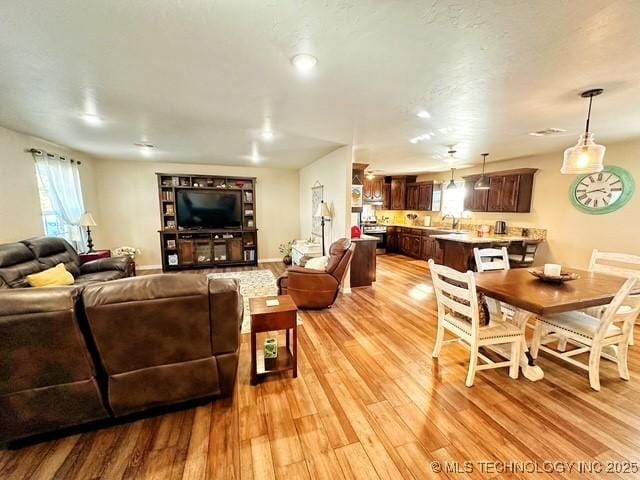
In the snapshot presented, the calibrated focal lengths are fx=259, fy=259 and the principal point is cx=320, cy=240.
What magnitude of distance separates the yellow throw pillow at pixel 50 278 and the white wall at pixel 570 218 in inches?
290

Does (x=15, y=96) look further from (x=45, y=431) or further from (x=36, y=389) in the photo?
(x=45, y=431)

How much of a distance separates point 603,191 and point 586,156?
9.67 feet

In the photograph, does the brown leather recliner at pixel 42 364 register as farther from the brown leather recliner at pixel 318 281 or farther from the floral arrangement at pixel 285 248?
the floral arrangement at pixel 285 248

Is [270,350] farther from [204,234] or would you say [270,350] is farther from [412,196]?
[412,196]

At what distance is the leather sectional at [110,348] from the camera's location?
1415mm

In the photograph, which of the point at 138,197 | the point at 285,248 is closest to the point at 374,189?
the point at 285,248

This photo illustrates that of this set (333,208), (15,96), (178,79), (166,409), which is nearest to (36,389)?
Answer: (166,409)

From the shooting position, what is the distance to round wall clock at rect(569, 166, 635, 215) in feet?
12.6

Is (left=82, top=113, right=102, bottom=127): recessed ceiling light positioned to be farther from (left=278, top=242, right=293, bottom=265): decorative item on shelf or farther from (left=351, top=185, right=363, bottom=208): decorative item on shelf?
(left=278, top=242, right=293, bottom=265): decorative item on shelf

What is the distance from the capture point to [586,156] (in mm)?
2162

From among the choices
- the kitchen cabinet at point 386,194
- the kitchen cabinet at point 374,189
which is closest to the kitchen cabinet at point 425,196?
the kitchen cabinet at point 386,194

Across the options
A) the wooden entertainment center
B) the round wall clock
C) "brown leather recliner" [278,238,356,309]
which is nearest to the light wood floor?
"brown leather recliner" [278,238,356,309]

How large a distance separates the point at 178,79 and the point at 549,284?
11.8 ft

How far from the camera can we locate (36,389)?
1.47 metres
